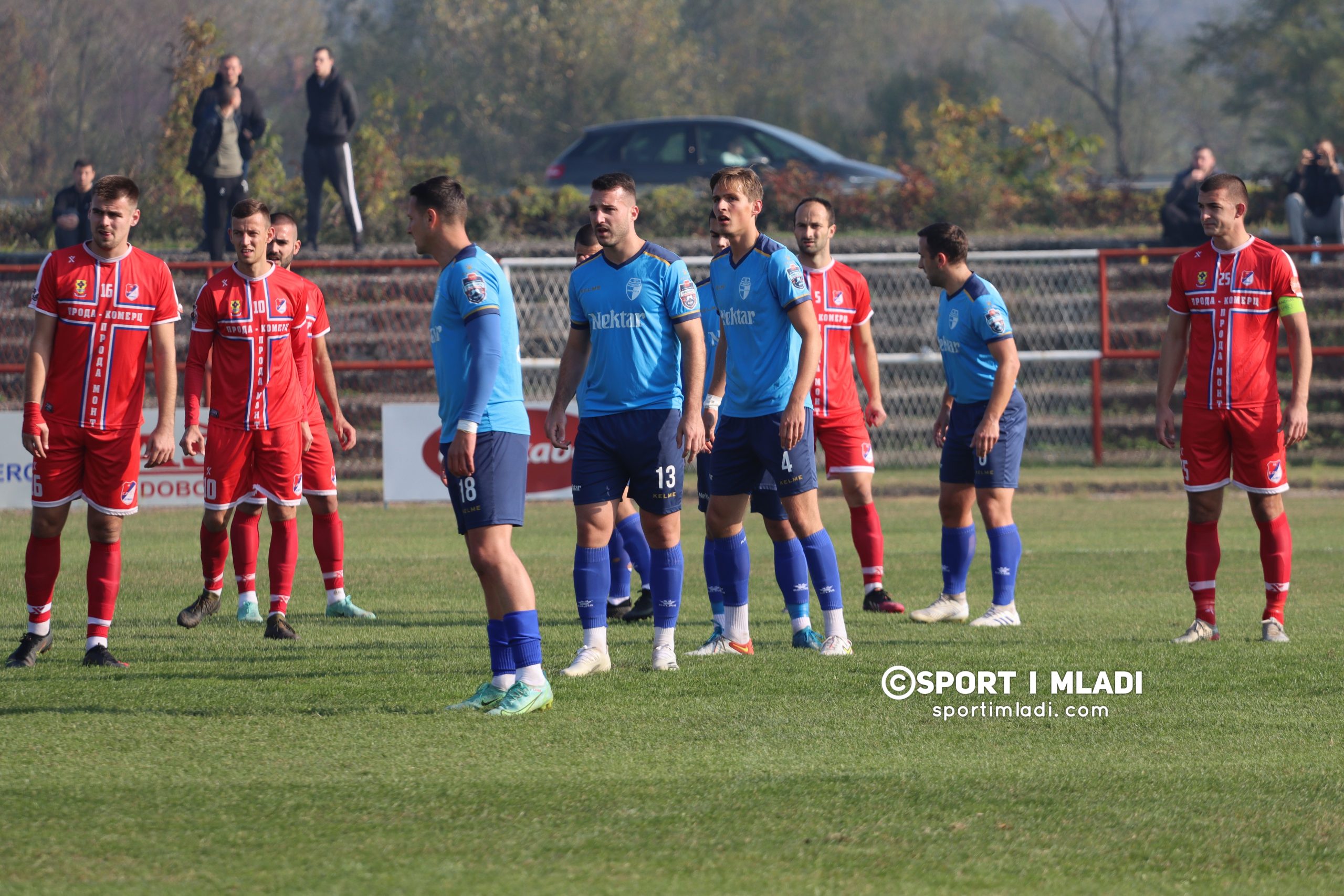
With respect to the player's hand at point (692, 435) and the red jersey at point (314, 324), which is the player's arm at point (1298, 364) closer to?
the player's hand at point (692, 435)

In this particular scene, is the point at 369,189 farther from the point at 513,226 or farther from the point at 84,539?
the point at 84,539

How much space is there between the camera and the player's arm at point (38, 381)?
6.76 meters

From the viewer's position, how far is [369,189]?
24328 millimetres

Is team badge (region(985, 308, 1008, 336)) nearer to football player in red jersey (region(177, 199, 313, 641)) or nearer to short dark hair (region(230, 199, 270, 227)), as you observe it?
football player in red jersey (region(177, 199, 313, 641))

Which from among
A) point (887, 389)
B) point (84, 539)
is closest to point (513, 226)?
point (887, 389)

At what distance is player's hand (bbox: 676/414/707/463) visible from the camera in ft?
21.1

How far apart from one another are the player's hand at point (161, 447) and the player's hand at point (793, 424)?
2.74m

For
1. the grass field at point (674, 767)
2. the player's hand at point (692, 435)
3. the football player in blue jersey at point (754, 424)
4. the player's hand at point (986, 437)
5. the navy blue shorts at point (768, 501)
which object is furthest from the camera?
the player's hand at point (986, 437)

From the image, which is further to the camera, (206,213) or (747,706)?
(206,213)

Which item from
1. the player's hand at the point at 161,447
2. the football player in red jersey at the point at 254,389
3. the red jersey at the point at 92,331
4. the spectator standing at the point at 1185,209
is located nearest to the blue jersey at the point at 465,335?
the player's hand at the point at 161,447

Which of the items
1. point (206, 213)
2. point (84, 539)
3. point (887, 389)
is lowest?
point (84, 539)

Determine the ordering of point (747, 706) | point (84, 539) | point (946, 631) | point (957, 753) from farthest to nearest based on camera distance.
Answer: point (84, 539)
point (946, 631)
point (747, 706)
point (957, 753)

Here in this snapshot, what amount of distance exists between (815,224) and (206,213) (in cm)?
1254

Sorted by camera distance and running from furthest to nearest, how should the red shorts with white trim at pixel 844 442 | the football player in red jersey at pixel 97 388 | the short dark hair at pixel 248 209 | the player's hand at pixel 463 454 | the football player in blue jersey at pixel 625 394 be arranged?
the red shorts with white trim at pixel 844 442 → the short dark hair at pixel 248 209 → the football player in red jersey at pixel 97 388 → the football player in blue jersey at pixel 625 394 → the player's hand at pixel 463 454
